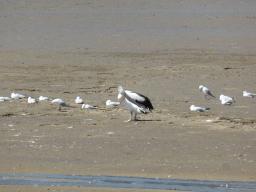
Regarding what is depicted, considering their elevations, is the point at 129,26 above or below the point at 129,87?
above

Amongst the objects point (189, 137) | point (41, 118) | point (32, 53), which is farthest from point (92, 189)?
point (32, 53)

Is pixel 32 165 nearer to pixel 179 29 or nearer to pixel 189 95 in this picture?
A: pixel 189 95

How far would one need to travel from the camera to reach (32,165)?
315 inches

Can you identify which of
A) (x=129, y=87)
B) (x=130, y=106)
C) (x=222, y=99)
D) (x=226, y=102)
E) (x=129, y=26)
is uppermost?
(x=129, y=26)

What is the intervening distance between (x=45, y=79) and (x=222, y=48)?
695 centimetres

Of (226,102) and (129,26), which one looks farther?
(129,26)

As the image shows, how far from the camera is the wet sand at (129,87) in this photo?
27.0ft

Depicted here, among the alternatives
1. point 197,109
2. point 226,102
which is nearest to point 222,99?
point 226,102

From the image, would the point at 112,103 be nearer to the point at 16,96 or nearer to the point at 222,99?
the point at 16,96

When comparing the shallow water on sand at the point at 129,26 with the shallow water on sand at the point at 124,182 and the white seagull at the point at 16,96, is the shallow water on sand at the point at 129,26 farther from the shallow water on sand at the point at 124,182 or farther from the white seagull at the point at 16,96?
the shallow water on sand at the point at 124,182

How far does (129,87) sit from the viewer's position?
14.0 meters

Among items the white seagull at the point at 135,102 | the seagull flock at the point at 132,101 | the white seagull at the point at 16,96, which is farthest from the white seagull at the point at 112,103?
the white seagull at the point at 16,96

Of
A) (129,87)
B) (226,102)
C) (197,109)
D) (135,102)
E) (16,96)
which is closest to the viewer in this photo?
(135,102)

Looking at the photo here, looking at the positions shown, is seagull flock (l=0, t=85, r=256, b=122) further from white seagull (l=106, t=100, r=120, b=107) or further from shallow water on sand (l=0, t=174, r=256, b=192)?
shallow water on sand (l=0, t=174, r=256, b=192)
